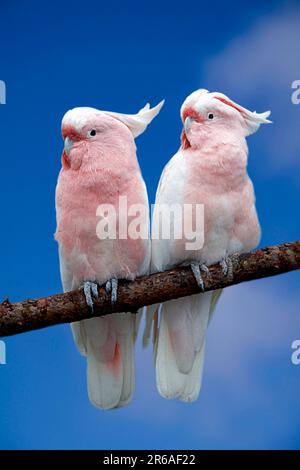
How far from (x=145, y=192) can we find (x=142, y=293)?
461mm

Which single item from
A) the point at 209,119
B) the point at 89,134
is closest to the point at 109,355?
the point at 89,134

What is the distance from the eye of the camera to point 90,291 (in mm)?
3309

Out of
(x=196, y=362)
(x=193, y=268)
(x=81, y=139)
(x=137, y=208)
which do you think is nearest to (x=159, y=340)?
(x=196, y=362)

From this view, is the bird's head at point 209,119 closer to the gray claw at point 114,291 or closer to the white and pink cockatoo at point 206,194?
the white and pink cockatoo at point 206,194

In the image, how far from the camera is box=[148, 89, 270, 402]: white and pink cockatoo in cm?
332

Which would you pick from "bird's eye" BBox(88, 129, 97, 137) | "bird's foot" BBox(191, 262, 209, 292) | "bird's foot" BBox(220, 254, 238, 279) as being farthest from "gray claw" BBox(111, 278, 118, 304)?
"bird's eye" BBox(88, 129, 97, 137)

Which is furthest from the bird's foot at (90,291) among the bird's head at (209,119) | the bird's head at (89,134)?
the bird's head at (209,119)

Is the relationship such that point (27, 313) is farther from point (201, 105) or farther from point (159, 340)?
point (201, 105)

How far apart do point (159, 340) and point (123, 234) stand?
Answer: 625 mm

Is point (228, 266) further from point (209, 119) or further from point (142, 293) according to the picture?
point (209, 119)

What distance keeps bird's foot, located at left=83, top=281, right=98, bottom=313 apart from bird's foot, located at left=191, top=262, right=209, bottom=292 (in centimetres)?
45

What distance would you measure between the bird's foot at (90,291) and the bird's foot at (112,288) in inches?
2.2

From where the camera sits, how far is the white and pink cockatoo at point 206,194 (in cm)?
332

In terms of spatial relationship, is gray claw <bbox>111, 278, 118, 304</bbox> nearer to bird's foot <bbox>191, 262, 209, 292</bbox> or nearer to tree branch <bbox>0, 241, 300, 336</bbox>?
tree branch <bbox>0, 241, 300, 336</bbox>
